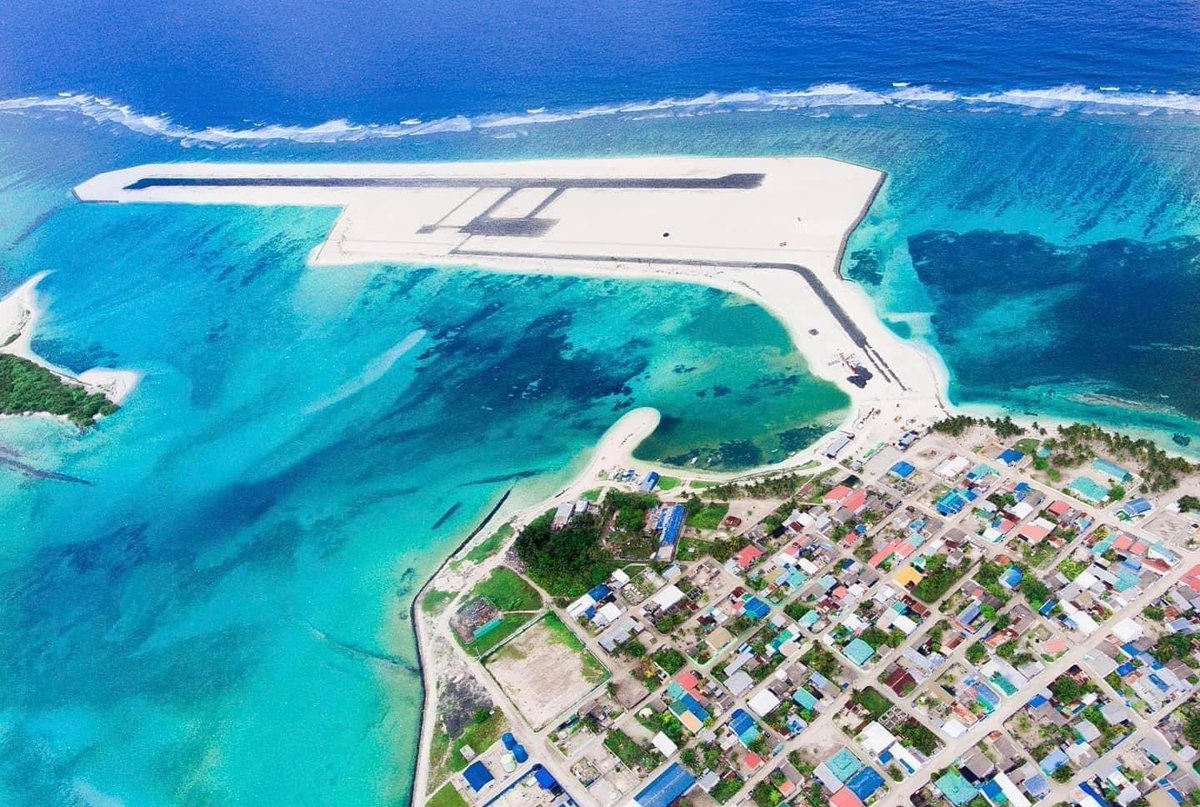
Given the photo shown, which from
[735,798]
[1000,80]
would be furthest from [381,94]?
[735,798]

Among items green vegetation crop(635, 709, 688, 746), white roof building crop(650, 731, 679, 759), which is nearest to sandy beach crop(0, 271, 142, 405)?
green vegetation crop(635, 709, 688, 746)

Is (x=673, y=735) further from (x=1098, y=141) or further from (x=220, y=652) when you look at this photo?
(x=1098, y=141)

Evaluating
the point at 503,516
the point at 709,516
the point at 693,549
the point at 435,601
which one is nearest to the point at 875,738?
the point at 693,549

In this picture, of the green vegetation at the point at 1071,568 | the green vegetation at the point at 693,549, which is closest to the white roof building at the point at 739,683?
the green vegetation at the point at 693,549

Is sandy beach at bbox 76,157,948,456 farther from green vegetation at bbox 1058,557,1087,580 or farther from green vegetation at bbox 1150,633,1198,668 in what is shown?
green vegetation at bbox 1150,633,1198,668

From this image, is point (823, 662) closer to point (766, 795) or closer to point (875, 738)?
point (875, 738)

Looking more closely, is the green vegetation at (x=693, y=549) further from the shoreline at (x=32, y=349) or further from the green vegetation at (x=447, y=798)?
the shoreline at (x=32, y=349)

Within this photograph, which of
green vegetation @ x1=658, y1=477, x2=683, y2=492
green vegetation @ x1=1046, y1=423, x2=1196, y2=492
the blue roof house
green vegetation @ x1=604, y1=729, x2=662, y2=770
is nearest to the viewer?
green vegetation @ x1=604, y1=729, x2=662, y2=770
